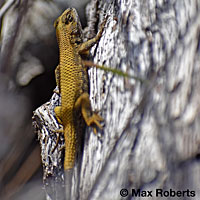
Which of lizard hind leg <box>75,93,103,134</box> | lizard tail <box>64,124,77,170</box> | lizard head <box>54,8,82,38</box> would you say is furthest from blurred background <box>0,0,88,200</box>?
lizard hind leg <box>75,93,103,134</box>

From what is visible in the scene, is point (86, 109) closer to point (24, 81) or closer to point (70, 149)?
point (70, 149)

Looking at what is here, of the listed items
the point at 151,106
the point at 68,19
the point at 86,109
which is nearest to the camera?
the point at 151,106

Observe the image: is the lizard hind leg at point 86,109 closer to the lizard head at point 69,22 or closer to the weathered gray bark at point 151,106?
the weathered gray bark at point 151,106

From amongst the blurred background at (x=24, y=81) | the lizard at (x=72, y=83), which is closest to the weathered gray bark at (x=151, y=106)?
the lizard at (x=72, y=83)

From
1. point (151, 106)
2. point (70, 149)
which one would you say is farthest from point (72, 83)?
point (151, 106)

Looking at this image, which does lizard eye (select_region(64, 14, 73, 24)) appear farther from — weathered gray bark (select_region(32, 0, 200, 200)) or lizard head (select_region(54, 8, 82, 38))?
weathered gray bark (select_region(32, 0, 200, 200))

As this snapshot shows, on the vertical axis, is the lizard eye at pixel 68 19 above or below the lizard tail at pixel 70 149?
above

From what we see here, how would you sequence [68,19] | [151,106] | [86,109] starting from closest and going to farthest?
[151,106]
[86,109]
[68,19]
